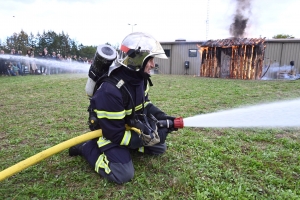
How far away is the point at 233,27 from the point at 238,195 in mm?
25561

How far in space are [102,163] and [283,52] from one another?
20.9 metres

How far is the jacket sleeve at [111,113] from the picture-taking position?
2.45m

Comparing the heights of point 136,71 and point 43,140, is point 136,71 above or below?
above

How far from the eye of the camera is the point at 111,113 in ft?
8.02

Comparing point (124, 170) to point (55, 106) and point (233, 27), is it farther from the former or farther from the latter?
point (233, 27)

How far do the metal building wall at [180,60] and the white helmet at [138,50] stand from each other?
19551 mm

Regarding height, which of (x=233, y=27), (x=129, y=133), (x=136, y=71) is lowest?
(x=129, y=133)

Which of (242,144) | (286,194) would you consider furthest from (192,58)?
(286,194)

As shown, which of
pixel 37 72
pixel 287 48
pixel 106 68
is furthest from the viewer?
pixel 37 72

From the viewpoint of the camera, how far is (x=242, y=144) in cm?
368

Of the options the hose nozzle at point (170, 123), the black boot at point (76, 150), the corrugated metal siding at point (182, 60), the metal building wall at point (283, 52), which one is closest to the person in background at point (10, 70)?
the corrugated metal siding at point (182, 60)

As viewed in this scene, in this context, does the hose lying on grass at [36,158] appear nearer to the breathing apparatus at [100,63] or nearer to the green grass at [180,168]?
the green grass at [180,168]

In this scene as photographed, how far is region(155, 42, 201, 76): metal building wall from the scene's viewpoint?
21.9 m

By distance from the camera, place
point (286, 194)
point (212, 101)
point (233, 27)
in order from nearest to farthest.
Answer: point (286, 194) → point (212, 101) → point (233, 27)
